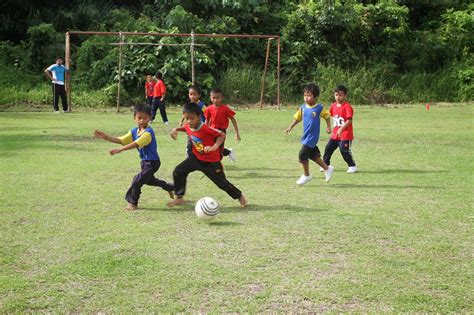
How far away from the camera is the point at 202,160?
7.06m

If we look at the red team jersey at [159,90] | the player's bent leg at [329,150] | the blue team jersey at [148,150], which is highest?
the red team jersey at [159,90]

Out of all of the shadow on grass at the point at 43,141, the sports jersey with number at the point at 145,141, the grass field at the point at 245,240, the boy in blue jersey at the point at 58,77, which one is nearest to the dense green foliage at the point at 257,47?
the boy in blue jersey at the point at 58,77

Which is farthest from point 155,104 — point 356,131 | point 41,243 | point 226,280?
point 226,280

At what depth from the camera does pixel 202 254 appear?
5109 millimetres

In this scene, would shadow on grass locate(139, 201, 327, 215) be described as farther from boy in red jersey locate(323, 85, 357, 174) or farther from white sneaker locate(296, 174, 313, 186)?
boy in red jersey locate(323, 85, 357, 174)

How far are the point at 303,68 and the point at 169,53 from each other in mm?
5989

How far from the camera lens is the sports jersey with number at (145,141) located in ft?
22.8

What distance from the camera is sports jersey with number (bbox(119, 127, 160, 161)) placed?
22.8 feet

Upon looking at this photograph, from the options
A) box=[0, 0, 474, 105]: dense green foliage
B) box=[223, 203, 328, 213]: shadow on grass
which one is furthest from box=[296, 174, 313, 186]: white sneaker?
box=[0, 0, 474, 105]: dense green foliage

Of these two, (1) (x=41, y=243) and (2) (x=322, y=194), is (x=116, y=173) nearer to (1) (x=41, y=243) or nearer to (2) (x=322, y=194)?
(2) (x=322, y=194)

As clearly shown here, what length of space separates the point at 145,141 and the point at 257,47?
68.3 ft

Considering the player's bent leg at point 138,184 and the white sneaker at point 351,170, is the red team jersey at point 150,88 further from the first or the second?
the player's bent leg at point 138,184

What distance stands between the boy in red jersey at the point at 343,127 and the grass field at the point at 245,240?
0.85ft

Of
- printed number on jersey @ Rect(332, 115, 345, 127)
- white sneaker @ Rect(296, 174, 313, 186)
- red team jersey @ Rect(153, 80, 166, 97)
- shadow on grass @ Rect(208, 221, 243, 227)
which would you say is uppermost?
red team jersey @ Rect(153, 80, 166, 97)
